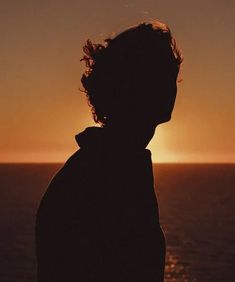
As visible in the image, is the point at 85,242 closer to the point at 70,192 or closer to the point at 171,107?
the point at 70,192

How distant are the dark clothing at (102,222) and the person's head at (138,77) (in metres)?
0.12

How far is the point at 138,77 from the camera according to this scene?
202 cm

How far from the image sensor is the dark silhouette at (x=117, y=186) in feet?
6.33

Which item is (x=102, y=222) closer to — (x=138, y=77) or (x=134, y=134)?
(x=134, y=134)

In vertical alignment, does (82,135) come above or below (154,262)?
above

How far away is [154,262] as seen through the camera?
199 cm

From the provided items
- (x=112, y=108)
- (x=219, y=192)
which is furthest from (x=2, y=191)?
(x=112, y=108)

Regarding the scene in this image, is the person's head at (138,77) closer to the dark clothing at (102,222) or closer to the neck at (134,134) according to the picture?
the neck at (134,134)

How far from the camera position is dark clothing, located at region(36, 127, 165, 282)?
6.31 ft

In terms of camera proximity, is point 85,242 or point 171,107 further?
point 171,107

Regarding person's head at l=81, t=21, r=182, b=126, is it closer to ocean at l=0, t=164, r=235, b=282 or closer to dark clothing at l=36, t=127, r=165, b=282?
dark clothing at l=36, t=127, r=165, b=282

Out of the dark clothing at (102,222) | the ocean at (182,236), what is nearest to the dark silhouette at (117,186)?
the dark clothing at (102,222)

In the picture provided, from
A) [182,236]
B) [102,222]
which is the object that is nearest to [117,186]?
[102,222]

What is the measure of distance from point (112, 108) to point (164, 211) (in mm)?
128054
